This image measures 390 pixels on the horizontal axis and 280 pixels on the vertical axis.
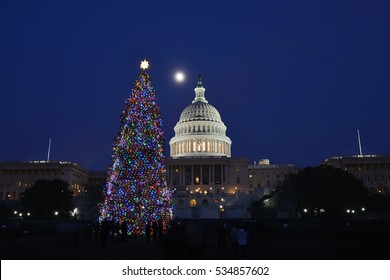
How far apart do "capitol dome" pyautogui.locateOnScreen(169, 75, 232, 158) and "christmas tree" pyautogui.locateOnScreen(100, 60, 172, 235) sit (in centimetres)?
10759

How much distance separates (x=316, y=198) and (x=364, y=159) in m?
74.8

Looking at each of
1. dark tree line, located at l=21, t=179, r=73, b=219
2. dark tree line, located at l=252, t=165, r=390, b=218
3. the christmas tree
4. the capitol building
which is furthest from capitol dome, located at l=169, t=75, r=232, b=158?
the christmas tree

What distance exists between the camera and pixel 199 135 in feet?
474

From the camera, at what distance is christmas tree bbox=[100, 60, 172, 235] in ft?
101

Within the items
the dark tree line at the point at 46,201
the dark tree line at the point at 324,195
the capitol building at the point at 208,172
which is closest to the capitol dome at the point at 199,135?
the capitol building at the point at 208,172

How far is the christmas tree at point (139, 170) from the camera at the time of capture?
30719mm

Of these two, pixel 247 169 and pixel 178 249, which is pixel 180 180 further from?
pixel 178 249

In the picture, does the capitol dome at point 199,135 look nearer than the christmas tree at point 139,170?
No

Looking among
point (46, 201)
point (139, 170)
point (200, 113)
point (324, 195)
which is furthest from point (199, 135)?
point (139, 170)

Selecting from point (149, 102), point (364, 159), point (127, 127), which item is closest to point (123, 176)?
point (127, 127)

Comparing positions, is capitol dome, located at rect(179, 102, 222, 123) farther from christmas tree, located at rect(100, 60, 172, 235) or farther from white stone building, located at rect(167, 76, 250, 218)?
christmas tree, located at rect(100, 60, 172, 235)

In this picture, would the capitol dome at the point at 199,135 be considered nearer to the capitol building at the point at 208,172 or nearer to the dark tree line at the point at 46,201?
the capitol building at the point at 208,172

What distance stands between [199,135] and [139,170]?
113364 millimetres

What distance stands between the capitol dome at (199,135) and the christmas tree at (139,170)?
108 metres
